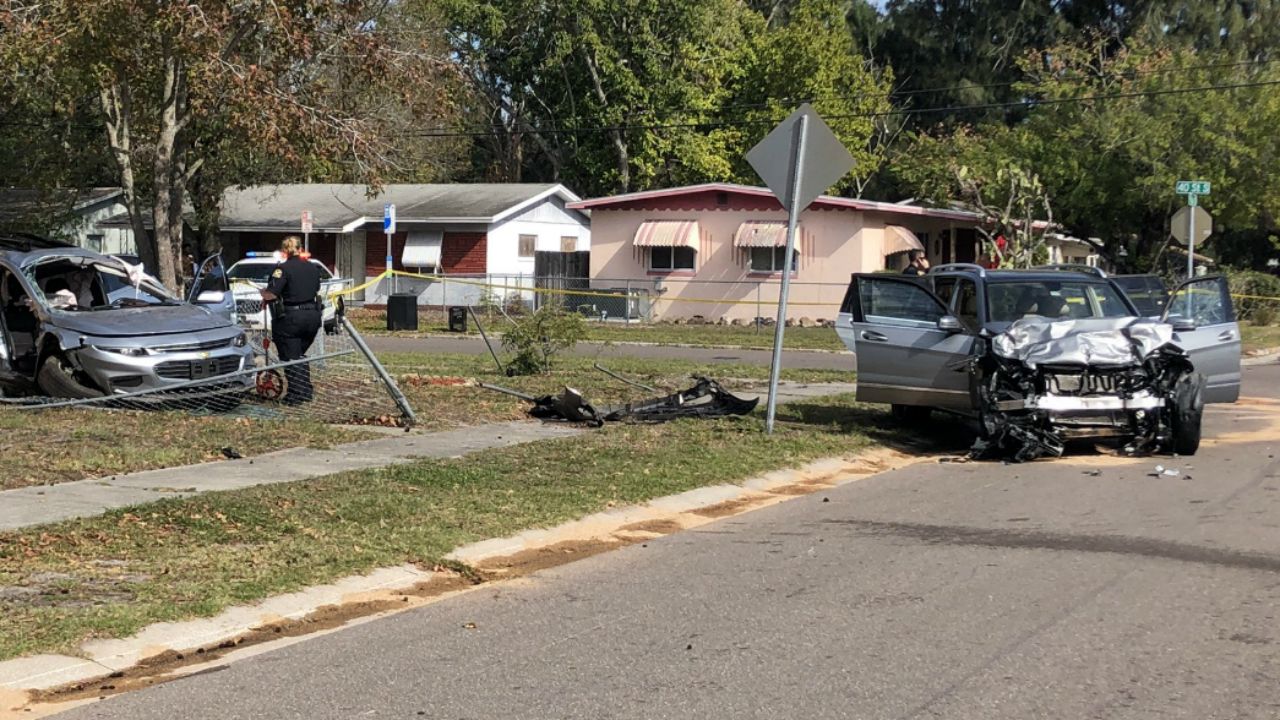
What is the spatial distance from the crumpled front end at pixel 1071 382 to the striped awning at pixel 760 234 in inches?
992

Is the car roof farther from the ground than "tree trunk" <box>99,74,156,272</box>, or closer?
closer

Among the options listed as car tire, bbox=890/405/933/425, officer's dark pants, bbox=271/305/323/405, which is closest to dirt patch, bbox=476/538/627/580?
officer's dark pants, bbox=271/305/323/405

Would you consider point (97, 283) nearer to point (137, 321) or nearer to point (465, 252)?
point (137, 321)

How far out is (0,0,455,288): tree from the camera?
2011 cm

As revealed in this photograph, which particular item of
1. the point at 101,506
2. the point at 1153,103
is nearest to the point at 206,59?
the point at 101,506

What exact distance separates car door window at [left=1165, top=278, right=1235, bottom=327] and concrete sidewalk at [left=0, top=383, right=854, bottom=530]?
6703 mm

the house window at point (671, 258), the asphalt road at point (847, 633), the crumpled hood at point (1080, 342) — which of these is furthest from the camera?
the house window at point (671, 258)

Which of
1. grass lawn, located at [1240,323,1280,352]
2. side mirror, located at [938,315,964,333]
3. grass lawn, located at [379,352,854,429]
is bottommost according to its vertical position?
grass lawn, located at [379,352,854,429]

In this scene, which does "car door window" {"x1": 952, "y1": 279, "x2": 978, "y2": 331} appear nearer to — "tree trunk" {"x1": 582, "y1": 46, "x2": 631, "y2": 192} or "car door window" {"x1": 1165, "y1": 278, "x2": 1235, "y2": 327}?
"car door window" {"x1": 1165, "y1": 278, "x2": 1235, "y2": 327}

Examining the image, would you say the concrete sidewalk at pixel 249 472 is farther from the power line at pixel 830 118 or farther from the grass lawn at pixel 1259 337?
the power line at pixel 830 118

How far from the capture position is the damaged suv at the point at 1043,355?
477 inches

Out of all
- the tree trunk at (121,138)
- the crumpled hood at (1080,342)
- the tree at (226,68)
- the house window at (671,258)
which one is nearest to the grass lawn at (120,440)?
the crumpled hood at (1080,342)

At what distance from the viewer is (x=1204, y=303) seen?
1500cm

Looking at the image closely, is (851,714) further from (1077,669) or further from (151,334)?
(151,334)
